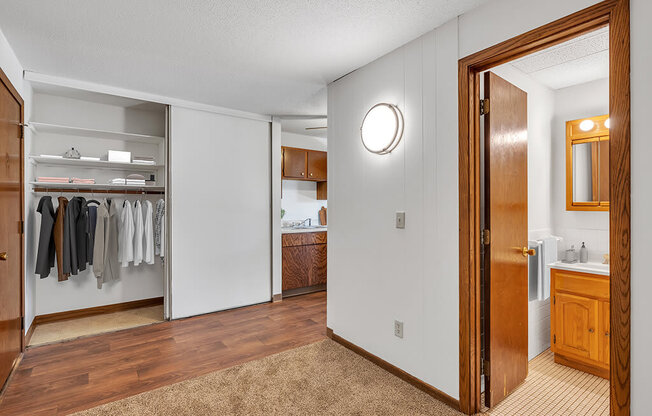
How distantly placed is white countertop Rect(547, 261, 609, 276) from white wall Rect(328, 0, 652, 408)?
1.21 m

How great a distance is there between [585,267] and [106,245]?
172 inches

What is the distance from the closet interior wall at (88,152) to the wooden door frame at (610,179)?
3310 millimetres

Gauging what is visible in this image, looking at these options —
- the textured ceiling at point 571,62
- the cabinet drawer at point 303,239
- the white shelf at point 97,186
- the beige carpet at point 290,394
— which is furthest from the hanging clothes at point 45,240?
the textured ceiling at point 571,62

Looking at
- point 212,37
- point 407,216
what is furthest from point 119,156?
point 407,216

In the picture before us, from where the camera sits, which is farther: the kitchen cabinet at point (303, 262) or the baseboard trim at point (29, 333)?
the kitchen cabinet at point (303, 262)

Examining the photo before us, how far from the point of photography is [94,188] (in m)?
3.59

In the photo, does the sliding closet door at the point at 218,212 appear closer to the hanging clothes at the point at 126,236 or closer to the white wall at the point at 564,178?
the hanging clothes at the point at 126,236

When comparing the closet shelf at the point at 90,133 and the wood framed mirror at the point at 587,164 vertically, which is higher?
the closet shelf at the point at 90,133

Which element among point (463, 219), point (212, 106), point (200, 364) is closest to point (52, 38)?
point (212, 106)

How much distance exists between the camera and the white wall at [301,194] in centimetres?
530

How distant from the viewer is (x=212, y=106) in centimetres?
379

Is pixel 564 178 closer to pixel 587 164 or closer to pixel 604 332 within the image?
pixel 587 164

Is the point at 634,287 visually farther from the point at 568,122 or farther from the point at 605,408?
the point at 568,122

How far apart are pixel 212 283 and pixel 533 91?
367cm
